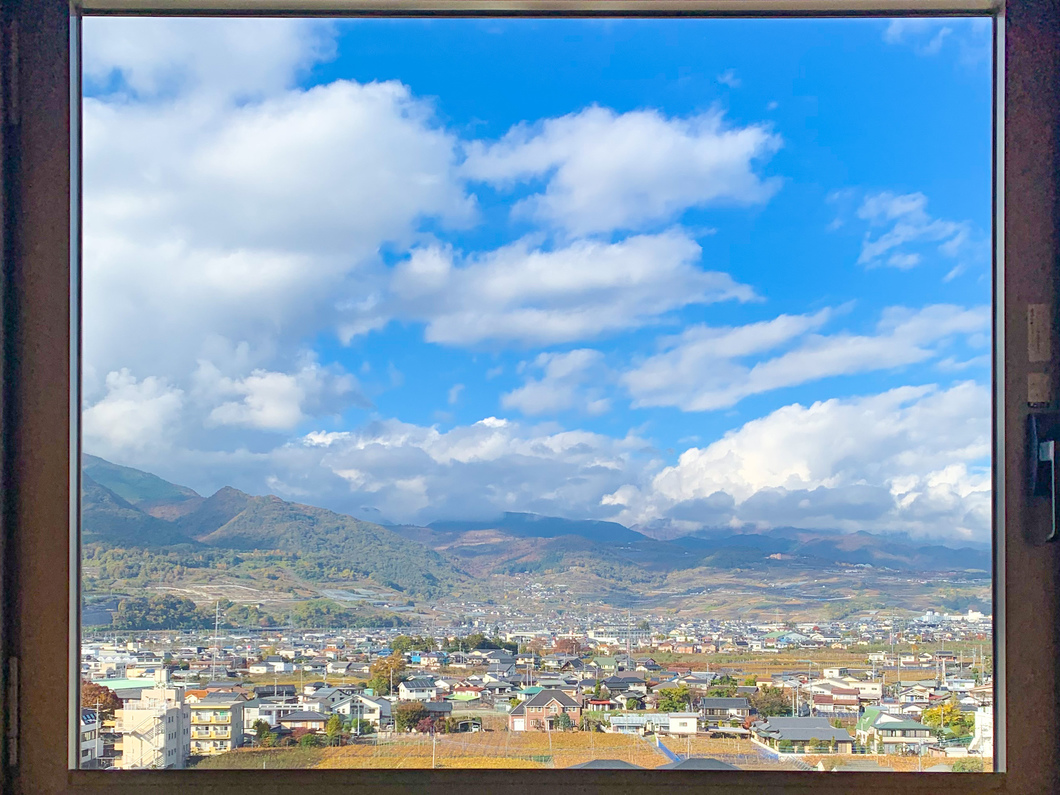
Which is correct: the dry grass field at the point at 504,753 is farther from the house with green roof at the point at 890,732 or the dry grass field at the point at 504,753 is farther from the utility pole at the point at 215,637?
the utility pole at the point at 215,637

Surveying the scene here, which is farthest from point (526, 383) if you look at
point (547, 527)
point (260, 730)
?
point (260, 730)

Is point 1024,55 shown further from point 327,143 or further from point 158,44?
point 158,44

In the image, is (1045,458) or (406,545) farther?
(406,545)

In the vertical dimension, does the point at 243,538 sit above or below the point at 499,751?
above

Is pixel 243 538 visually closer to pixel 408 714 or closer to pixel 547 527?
pixel 408 714

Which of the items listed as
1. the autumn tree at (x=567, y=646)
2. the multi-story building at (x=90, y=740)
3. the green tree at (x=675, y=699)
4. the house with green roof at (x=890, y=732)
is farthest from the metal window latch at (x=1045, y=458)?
the multi-story building at (x=90, y=740)

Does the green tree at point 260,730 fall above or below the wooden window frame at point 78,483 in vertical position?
below

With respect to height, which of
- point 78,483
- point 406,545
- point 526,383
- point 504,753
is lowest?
point 504,753
